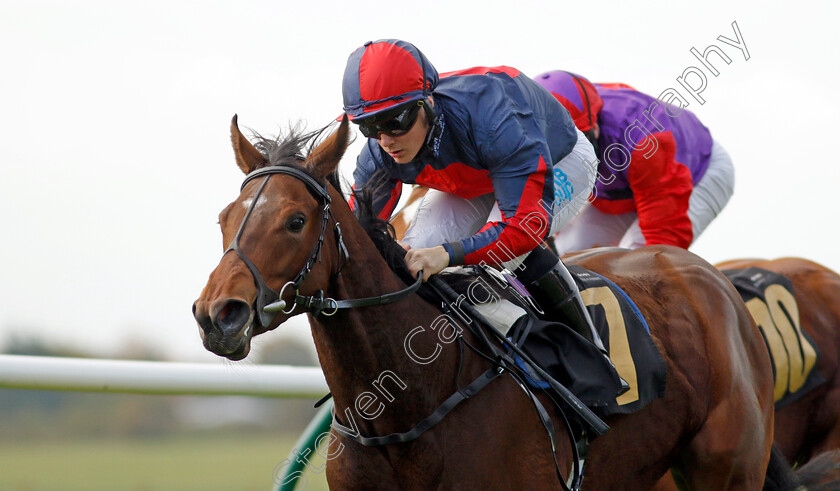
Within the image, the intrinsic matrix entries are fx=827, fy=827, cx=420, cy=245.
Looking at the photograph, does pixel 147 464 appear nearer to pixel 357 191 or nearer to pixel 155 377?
pixel 155 377

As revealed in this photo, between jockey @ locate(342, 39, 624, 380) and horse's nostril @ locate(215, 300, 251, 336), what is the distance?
677 mm

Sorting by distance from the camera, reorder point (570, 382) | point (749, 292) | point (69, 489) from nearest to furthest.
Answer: point (570, 382) < point (69, 489) < point (749, 292)

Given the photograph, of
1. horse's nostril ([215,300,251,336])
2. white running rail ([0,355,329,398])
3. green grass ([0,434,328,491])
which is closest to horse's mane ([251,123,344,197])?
horse's nostril ([215,300,251,336])

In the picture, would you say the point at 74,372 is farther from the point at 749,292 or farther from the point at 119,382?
the point at 749,292

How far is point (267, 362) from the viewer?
446 cm

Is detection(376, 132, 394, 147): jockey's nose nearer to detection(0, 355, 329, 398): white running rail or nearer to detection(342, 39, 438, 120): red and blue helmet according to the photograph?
detection(342, 39, 438, 120): red and blue helmet

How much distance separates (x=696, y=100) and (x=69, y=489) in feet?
11.3

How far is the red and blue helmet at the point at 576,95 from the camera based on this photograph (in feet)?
14.5

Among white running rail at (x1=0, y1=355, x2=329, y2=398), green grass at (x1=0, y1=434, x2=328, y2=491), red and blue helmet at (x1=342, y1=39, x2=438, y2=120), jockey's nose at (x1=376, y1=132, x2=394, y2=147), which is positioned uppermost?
red and blue helmet at (x1=342, y1=39, x2=438, y2=120)

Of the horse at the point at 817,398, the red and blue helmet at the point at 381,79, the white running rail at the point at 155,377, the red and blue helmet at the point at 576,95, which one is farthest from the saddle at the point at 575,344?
the horse at the point at 817,398

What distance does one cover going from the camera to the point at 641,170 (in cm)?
433

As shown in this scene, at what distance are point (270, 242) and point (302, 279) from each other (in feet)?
0.44

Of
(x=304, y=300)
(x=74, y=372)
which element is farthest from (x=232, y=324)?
(x=74, y=372)

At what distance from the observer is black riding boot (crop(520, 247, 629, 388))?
2.74 m
